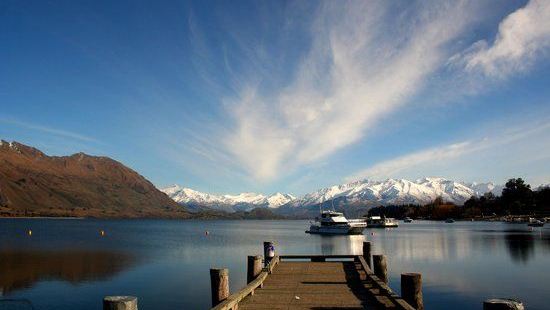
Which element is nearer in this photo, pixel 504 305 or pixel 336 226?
pixel 504 305

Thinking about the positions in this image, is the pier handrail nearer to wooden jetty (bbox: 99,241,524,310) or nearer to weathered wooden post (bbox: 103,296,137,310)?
wooden jetty (bbox: 99,241,524,310)

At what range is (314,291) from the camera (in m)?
22.8

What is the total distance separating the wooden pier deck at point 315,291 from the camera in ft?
62.1

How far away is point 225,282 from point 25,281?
30.6 m

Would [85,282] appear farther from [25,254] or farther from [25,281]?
[25,254]

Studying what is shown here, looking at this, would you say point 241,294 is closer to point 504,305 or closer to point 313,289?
point 313,289

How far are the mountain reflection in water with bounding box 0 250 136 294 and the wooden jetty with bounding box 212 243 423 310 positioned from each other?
983 inches

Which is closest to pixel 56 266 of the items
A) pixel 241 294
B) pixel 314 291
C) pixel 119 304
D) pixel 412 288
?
pixel 314 291

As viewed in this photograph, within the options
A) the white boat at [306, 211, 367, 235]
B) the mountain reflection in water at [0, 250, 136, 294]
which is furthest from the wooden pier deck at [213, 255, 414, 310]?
the white boat at [306, 211, 367, 235]

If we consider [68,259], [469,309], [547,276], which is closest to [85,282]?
[68,259]

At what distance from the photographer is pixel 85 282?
141 ft

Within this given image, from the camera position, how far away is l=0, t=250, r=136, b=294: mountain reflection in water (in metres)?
44.4

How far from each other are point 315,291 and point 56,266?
42633 millimetres

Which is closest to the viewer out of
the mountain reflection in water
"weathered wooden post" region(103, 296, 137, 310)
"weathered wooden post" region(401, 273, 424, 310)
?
"weathered wooden post" region(103, 296, 137, 310)
